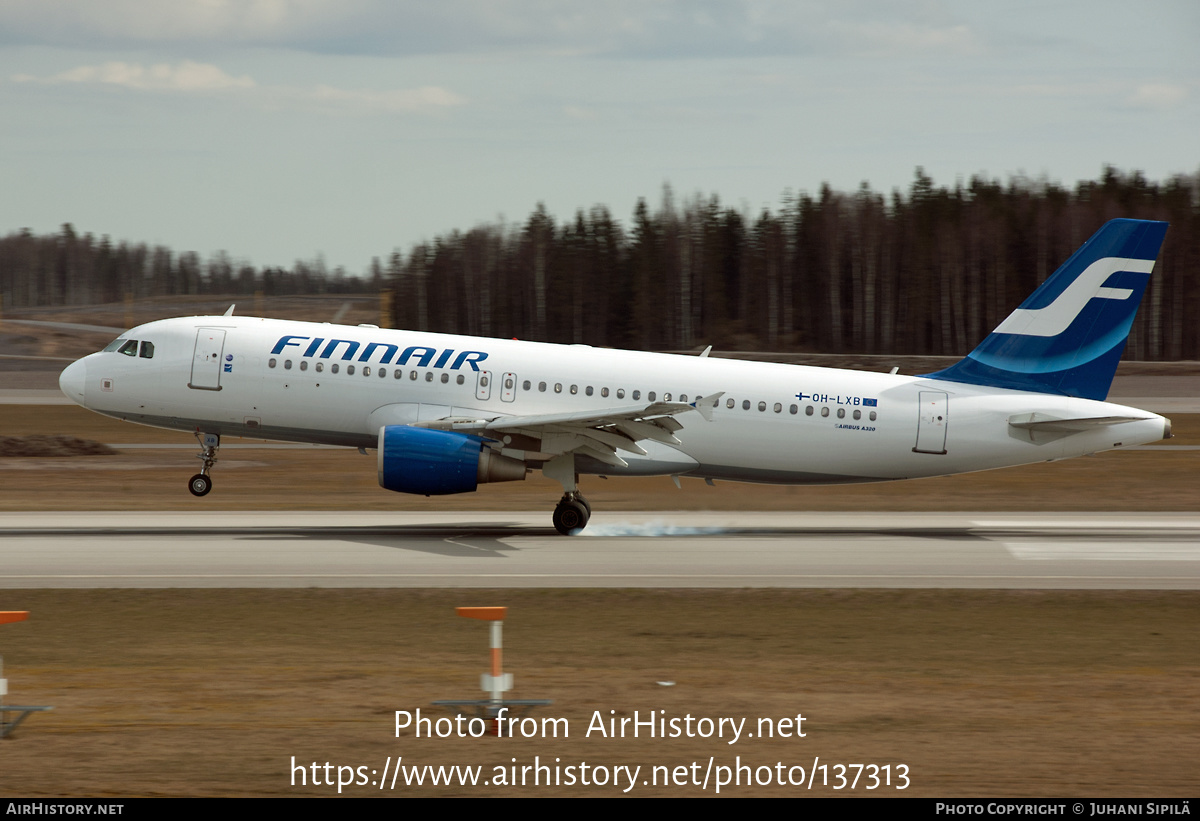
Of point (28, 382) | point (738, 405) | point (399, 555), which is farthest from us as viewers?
point (28, 382)

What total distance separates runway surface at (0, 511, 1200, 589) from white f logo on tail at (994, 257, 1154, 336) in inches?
179

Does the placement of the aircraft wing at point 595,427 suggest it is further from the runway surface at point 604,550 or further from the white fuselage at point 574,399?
the runway surface at point 604,550

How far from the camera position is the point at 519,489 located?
3681 cm

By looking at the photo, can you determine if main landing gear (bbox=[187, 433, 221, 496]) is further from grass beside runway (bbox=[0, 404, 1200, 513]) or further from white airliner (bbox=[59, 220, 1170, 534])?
grass beside runway (bbox=[0, 404, 1200, 513])

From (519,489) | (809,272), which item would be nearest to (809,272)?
(809,272)

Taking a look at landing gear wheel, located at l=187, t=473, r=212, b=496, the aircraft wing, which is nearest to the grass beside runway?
landing gear wheel, located at l=187, t=473, r=212, b=496

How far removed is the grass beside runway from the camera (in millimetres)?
31375

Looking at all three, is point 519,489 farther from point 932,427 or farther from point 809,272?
point 809,272

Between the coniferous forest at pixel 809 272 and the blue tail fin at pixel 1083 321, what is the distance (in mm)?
83728

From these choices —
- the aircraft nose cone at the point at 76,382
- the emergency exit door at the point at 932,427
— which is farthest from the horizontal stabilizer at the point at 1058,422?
the aircraft nose cone at the point at 76,382

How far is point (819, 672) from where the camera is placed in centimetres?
1397

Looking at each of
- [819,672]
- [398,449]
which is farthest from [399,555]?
[819,672]

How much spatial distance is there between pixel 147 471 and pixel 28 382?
40560 millimetres
